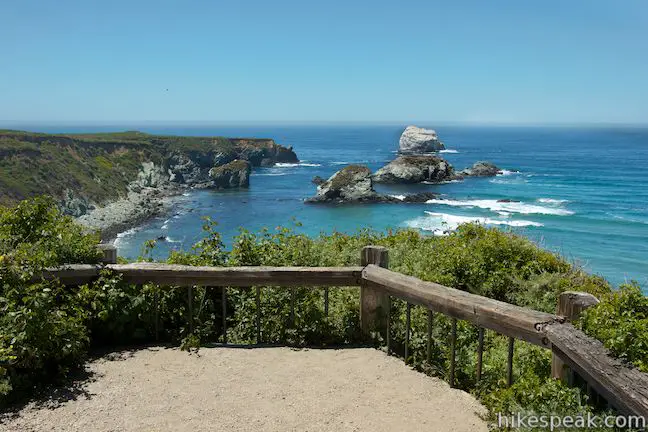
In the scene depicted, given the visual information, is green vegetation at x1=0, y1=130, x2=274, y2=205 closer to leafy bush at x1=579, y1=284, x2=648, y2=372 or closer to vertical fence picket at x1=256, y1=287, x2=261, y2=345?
vertical fence picket at x1=256, y1=287, x2=261, y2=345

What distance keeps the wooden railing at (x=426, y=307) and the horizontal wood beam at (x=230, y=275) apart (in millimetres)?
11

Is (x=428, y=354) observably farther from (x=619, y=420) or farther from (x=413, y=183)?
(x=413, y=183)

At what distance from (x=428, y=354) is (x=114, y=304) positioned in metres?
3.56

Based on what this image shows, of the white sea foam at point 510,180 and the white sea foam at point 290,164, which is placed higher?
the white sea foam at point 510,180

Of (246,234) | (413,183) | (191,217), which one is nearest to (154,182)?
(191,217)

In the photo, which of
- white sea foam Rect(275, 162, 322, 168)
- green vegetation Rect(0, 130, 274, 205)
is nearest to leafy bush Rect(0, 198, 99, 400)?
green vegetation Rect(0, 130, 274, 205)

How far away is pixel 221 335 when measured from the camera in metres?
6.72

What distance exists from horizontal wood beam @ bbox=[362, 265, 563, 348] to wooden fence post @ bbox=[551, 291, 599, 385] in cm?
9

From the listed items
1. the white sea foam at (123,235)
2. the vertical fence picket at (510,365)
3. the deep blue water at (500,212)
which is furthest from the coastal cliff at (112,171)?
the vertical fence picket at (510,365)

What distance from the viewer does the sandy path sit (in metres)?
4.61

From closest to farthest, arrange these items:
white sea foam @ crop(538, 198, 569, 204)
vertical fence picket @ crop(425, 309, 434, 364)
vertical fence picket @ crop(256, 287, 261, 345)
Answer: vertical fence picket @ crop(425, 309, 434, 364)
vertical fence picket @ crop(256, 287, 261, 345)
white sea foam @ crop(538, 198, 569, 204)

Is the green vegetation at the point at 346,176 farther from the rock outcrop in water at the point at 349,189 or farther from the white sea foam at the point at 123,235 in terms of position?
the white sea foam at the point at 123,235

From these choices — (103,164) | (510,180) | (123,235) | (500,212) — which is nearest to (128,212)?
(123,235)

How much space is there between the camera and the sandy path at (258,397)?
461cm
